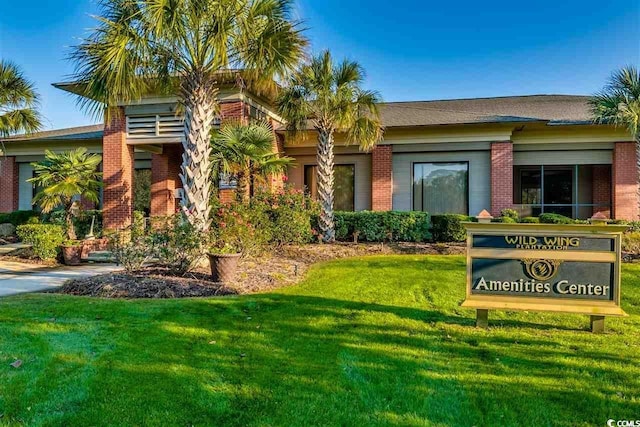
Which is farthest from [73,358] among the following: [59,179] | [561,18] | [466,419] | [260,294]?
[561,18]

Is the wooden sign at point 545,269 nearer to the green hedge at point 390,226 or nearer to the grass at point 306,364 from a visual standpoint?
the grass at point 306,364

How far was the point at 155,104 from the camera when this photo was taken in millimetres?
12930

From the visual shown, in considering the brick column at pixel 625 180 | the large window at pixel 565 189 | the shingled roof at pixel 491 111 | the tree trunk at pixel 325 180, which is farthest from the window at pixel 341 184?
the brick column at pixel 625 180

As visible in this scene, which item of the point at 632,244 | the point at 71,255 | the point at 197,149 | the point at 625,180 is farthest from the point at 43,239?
the point at 625,180

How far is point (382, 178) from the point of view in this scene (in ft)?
49.6

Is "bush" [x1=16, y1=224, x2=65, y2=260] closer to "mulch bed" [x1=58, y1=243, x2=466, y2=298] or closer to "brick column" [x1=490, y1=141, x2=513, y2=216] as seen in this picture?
"mulch bed" [x1=58, y1=243, x2=466, y2=298]

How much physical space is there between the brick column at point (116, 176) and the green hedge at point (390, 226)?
23.7ft

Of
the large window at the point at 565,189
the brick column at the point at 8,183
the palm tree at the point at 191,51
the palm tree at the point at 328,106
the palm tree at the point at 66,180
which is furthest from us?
the brick column at the point at 8,183

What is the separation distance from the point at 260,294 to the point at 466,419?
407 centimetres

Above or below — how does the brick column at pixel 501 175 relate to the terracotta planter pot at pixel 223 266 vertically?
above

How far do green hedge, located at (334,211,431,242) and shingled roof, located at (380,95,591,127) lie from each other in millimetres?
3517

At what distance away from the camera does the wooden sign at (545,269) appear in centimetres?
459

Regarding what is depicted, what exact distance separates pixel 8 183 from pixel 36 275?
1248 centimetres

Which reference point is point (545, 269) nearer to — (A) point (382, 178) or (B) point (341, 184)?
(A) point (382, 178)
